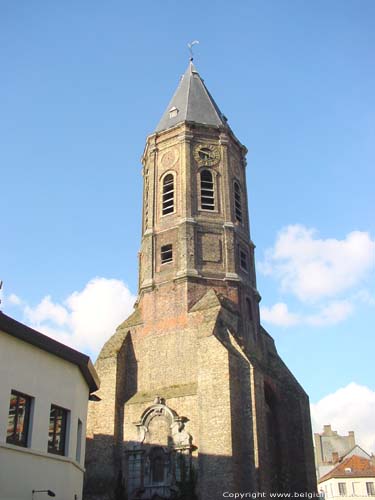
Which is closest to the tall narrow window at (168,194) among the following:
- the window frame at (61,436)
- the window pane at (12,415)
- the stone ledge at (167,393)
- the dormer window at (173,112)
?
the dormer window at (173,112)

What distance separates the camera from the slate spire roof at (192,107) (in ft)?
96.8

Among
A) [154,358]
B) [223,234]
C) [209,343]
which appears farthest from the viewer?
[223,234]

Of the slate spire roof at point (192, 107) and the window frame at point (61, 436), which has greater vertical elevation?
the slate spire roof at point (192, 107)

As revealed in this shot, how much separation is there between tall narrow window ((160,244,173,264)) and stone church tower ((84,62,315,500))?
0.05m

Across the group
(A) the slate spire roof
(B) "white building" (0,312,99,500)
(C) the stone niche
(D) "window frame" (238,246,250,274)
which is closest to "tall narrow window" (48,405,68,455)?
(B) "white building" (0,312,99,500)

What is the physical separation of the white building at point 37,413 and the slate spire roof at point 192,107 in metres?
17.9

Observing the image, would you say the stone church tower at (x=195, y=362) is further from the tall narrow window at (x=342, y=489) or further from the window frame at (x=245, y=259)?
the tall narrow window at (x=342, y=489)

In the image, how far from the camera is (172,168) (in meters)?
28.1

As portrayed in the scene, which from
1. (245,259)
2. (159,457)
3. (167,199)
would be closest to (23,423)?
(159,457)

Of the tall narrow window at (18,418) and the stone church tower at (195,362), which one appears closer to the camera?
the tall narrow window at (18,418)

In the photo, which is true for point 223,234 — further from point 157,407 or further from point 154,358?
point 157,407

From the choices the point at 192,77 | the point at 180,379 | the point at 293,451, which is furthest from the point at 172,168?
the point at 293,451

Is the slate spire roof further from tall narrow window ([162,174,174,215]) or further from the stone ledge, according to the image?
the stone ledge

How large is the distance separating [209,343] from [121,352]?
458cm
